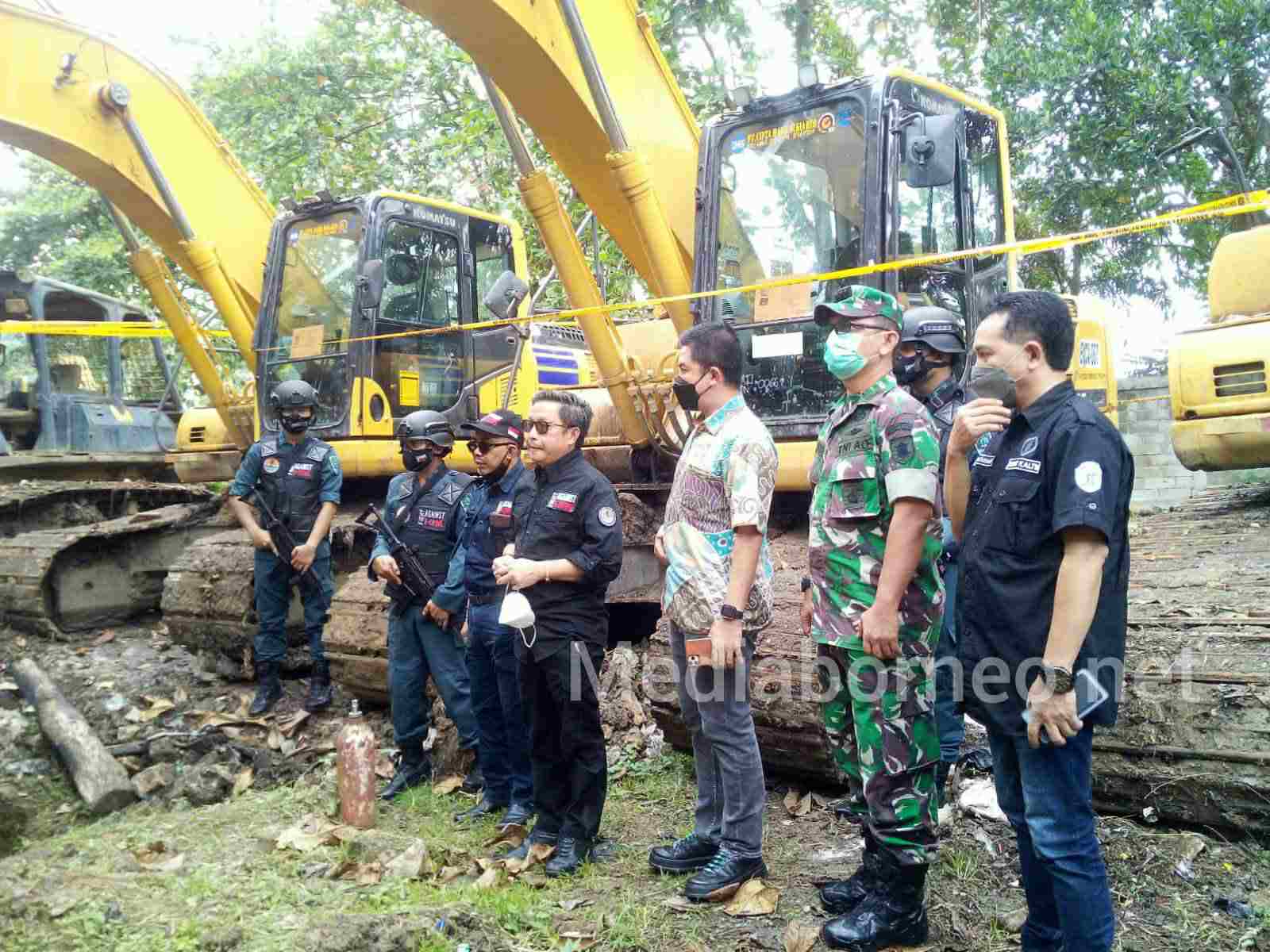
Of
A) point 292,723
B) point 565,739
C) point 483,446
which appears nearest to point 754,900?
point 565,739

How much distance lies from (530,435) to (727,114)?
258 centimetres

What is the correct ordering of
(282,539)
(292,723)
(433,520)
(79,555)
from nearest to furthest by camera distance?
(433,520), (292,723), (282,539), (79,555)

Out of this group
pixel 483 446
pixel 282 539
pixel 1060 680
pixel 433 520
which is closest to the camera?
pixel 1060 680

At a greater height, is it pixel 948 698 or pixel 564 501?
pixel 564 501

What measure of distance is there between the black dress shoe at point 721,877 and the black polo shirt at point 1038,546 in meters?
1.24

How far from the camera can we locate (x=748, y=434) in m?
3.76

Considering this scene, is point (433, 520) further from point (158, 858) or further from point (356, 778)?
point (158, 858)

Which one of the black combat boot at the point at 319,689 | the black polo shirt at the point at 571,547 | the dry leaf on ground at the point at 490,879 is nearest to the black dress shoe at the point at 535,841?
the dry leaf on ground at the point at 490,879

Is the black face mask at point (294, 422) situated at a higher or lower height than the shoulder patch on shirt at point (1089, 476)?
higher

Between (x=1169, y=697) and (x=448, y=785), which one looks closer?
(x=1169, y=697)

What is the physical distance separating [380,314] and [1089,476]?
587cm

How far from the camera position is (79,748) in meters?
6.00

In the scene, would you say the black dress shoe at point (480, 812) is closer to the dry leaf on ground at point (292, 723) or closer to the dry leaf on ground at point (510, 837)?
the dry leaf on ground at point (510, 837)

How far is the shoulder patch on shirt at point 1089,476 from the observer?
268cm
